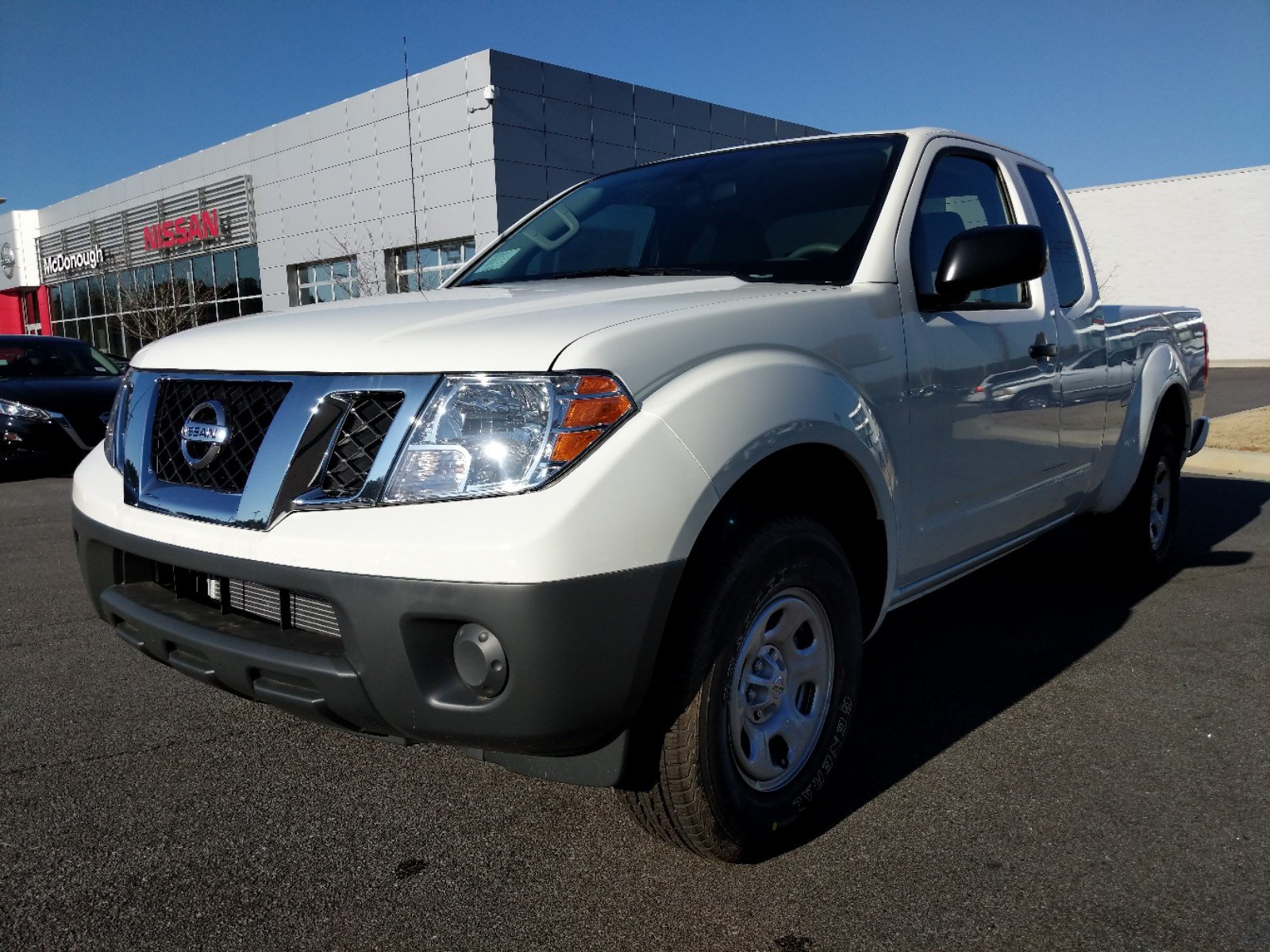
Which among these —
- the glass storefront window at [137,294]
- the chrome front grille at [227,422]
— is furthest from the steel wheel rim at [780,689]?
the glass storefront window at [137,294]

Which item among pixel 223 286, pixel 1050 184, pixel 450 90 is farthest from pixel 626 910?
pixel 223 286

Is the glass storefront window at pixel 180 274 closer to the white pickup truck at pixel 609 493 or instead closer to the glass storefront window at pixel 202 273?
the glass storefront window at pixel 202 273

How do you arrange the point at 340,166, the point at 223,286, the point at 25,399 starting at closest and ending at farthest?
the point at 25,399 → the point at 340,166 → the point at 223,286

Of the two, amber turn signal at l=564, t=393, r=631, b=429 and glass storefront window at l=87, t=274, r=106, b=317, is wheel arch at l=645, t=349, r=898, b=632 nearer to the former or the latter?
amber turn signal at l=564, t=393, r=631, b=429

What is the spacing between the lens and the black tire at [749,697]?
211 cm

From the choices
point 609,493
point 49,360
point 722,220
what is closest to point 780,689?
point 609,493

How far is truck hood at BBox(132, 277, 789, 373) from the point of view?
200 cm

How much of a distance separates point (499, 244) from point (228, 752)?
6.80ft

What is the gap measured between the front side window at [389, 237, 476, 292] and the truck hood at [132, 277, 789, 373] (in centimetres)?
2022

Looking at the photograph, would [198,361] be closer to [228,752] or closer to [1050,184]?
[228,752]

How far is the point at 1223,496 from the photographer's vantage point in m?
7.84

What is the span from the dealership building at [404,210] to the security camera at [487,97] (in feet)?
0.11

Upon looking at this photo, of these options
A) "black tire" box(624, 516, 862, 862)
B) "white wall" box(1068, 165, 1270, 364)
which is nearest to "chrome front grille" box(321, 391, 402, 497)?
"black tire" box(624, 516, 862, 862)

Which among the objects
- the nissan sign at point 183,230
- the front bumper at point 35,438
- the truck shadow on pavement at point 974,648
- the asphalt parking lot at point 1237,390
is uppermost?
the nissan sign at point 183,230
